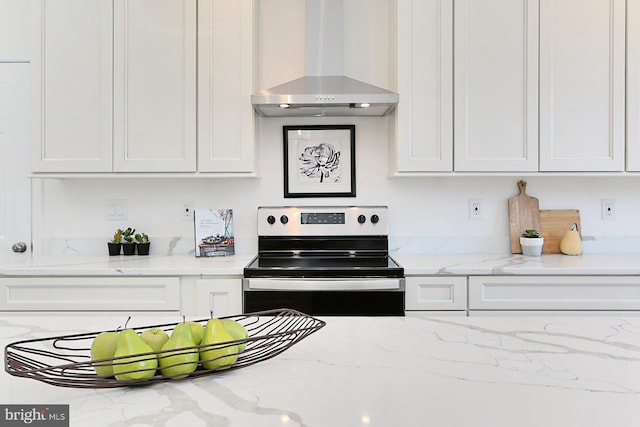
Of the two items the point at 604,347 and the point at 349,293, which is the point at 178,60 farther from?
the point at 604,347

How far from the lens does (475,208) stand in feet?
9.77

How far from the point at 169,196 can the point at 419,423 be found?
256 cm

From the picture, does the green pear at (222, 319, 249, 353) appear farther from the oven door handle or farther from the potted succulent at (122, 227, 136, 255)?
the potted succulent at (122, 227, 136, 255)

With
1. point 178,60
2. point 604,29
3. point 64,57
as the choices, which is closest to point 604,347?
point 604,29

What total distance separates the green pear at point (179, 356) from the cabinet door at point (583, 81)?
2312 millimetres

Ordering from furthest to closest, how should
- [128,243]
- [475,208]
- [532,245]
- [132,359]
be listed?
[475,208] < [128,243] < [532,245] < [132,359]

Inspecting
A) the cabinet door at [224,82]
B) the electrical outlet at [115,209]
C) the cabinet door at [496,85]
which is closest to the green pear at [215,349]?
the cabinet door at [224,82]

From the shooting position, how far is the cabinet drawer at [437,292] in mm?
2357

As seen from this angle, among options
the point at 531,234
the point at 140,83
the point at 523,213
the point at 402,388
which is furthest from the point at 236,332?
the point at 523,213

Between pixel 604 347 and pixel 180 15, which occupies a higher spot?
pixel 180 15

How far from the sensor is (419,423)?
72 cm

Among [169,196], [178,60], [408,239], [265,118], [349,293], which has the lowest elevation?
[349,293]

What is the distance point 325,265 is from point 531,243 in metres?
1.19

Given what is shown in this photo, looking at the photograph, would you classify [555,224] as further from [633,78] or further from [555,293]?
[633,78]
